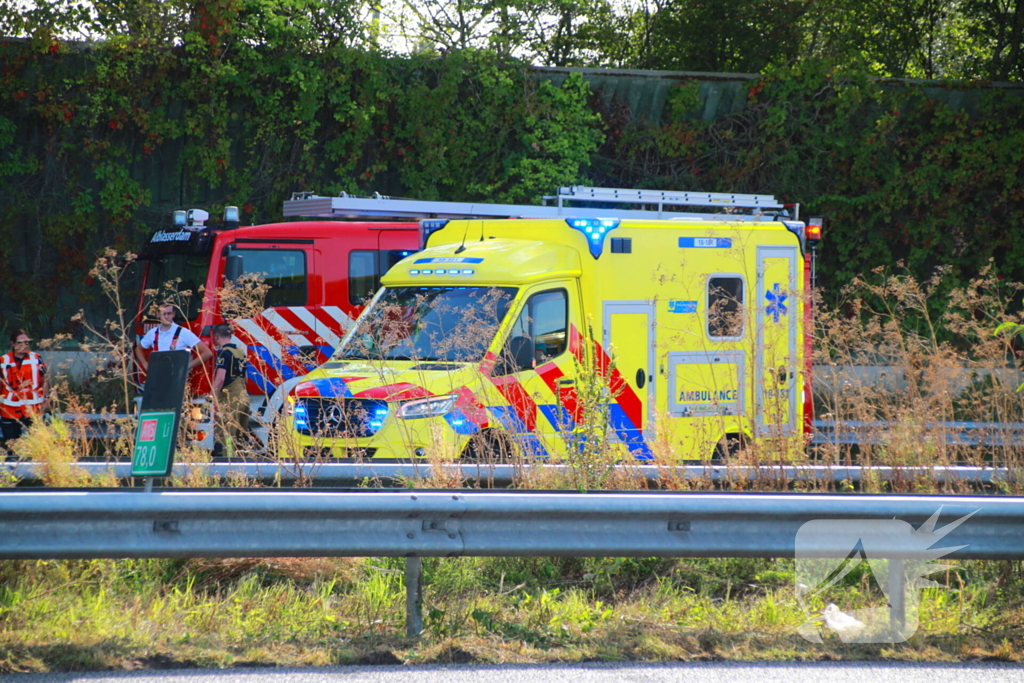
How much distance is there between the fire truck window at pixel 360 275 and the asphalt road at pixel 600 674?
7685 mm

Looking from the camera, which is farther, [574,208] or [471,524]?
[574,208]

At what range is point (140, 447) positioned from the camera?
489cm

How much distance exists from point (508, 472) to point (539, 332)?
2344 mm

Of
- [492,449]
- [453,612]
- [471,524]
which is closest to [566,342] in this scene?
[492,449]

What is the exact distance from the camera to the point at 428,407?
7.34m

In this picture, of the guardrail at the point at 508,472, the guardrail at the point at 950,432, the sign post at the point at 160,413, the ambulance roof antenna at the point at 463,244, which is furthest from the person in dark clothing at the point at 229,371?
the guardrail at the point at 950,432

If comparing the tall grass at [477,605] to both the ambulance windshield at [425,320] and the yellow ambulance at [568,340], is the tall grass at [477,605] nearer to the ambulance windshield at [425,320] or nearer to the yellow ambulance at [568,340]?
→ the yellow ambulance at [568,340]

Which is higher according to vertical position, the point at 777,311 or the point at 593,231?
the point at 593,231

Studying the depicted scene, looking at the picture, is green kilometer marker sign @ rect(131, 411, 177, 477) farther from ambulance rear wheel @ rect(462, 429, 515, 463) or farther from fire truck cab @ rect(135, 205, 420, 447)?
fire truck cab @ rect(135, 205, 420, 447)

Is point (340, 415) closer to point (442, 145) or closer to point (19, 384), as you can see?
point (19, 384)

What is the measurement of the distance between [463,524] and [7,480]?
117 inches

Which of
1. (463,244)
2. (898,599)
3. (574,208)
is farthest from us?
(574,208)

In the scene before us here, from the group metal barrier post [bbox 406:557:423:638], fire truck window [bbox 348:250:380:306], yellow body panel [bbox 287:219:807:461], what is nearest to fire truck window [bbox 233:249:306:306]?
fire truck window [bbox 348:250:380:306]

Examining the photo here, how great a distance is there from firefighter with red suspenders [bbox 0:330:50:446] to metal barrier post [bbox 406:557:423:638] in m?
6.41
